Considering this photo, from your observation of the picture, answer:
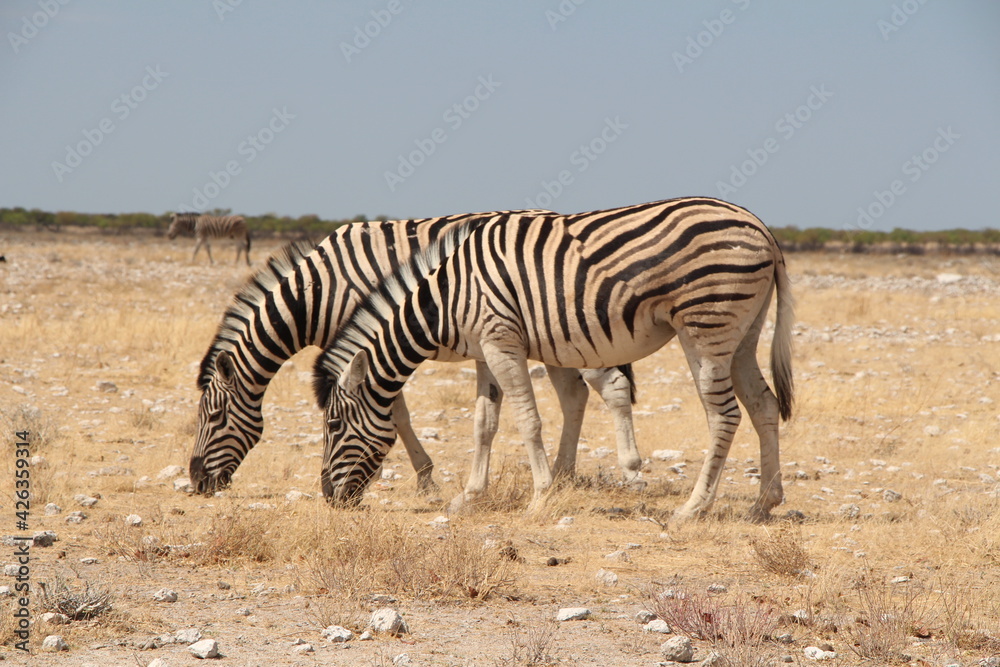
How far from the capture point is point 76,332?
14273mm

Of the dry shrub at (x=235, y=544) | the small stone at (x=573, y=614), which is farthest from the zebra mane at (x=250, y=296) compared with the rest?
the small stone at (x=573, y=614)

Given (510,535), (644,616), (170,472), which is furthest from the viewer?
(170,472)

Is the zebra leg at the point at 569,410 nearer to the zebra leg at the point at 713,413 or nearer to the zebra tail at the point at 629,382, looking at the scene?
the zebra tail at the point at 629,382

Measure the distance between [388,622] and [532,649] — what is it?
0.71 metres

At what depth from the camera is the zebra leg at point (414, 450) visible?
7.64 m

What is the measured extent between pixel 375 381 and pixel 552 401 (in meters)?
4.71

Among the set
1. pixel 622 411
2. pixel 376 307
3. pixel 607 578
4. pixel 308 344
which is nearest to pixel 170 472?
pixel 308 344

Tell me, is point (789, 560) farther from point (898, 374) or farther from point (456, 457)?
point (898, 374)

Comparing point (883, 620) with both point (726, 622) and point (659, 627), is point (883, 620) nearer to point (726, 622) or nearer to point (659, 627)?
point (726, 622)

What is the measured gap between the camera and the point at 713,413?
6805mm

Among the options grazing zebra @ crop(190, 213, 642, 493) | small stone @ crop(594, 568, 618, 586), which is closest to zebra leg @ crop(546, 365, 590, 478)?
grazing zebra @ crop(190, 213, 642, 493)

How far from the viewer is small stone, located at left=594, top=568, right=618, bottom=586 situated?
5207 millimetres

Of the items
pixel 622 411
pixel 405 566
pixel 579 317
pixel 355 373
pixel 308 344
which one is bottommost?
pixel 405 566

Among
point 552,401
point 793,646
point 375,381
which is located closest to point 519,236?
point 375,381
